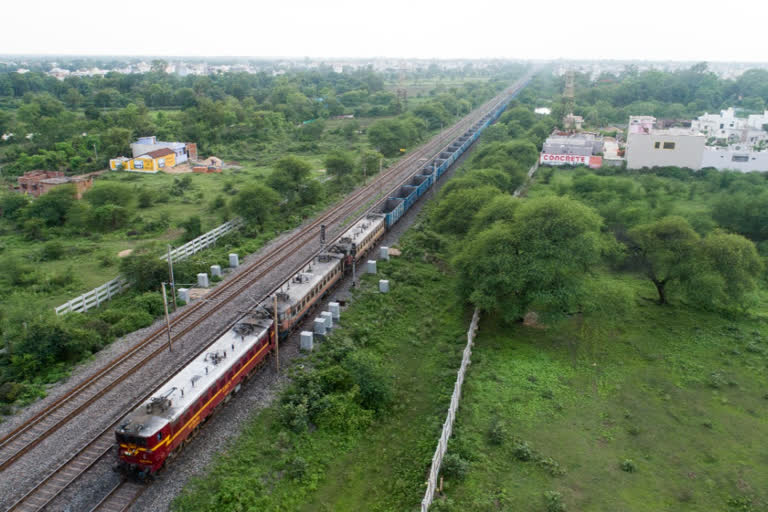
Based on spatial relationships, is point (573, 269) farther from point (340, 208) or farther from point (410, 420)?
point (340, 208)

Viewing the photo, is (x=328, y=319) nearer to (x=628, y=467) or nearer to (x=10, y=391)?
(x=10, y=391)

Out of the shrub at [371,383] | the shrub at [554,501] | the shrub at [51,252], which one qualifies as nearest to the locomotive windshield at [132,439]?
the shrub at [371,383]

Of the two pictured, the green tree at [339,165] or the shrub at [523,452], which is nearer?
the shrub at [523,452]

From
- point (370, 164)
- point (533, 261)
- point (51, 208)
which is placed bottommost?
point (51, 208)

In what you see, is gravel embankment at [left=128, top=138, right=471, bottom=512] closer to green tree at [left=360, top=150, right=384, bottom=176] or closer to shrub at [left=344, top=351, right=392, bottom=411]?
shrub at [left=344, top=351, right=392, bottom=411]

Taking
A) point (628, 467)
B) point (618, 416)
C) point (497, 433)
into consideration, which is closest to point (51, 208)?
point (497, 433)

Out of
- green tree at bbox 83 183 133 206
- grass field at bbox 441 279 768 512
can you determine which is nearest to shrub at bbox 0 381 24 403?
grass field at bbox 441 279 768 512

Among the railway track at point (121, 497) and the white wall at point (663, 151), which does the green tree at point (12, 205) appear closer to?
the railway track at point (121, 497)
